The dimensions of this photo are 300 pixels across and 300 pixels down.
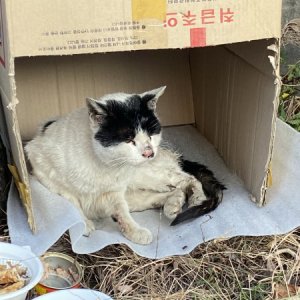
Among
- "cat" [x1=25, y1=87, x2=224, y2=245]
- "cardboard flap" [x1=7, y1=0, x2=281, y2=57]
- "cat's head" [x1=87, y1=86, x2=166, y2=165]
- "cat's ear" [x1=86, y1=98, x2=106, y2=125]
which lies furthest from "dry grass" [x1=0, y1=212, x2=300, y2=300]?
"cardboard flap" [x1=7, y1=0, x2=281, y2=57]

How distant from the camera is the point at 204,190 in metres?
2.57

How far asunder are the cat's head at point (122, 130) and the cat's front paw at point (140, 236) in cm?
27

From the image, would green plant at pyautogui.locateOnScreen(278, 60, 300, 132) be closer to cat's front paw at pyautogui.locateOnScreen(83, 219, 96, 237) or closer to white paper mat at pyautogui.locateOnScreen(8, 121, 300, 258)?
white paper mat at pyautogui.locateOnScreen(8, 121, 300, 258)

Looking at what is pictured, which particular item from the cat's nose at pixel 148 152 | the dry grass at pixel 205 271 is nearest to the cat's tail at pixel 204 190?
the dry grass at pixel 205 271

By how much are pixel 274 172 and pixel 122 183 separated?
71 centimetres

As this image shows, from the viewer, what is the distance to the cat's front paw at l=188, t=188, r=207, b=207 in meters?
2.48

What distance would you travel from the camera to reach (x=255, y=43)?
2324 mm

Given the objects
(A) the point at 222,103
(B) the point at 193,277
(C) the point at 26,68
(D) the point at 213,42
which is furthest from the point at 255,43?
(C) the point at 26,68

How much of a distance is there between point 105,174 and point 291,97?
1.37 meters

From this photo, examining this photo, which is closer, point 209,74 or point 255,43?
point 255,43

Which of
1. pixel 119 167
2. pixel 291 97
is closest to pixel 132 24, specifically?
pixel 119 167

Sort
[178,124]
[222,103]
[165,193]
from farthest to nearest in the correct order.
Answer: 1. [178,124]
2. [222,103]
3. [165,193]

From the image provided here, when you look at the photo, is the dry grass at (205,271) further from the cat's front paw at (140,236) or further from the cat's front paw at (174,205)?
the cat's front paw at (174,205)

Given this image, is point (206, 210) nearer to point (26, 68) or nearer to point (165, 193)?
point (165, 193)
